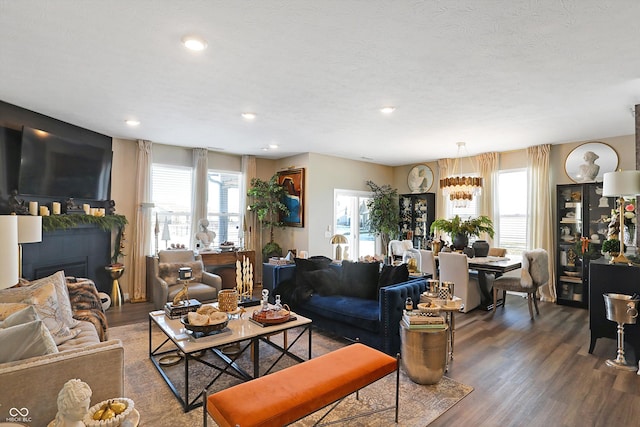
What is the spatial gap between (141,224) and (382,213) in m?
4.89

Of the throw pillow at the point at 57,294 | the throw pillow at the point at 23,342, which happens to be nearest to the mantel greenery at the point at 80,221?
the throw pillow at the point at 57,294

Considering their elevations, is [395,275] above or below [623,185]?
below

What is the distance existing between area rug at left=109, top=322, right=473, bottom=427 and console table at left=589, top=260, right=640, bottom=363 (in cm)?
183

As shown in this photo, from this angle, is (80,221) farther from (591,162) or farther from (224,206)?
(591,162)

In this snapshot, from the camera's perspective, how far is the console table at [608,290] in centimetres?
320

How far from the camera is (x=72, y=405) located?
1.32 metres

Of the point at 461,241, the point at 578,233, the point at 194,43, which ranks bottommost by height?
the point at 461,241

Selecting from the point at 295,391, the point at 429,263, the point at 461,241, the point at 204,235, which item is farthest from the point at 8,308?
the point at 461,241

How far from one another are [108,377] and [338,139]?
4426 mm

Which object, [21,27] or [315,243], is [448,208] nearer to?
[315,243]

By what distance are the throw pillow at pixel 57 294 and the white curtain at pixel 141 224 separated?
261 centimetres

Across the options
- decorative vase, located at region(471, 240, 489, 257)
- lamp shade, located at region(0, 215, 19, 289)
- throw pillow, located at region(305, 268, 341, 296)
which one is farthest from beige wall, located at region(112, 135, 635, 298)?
lamp shade, located at region(0, 215, 19, 289)

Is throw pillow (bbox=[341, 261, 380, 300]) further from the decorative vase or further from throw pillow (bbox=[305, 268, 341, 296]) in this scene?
the decorative vase

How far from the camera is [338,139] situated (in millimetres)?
5402
